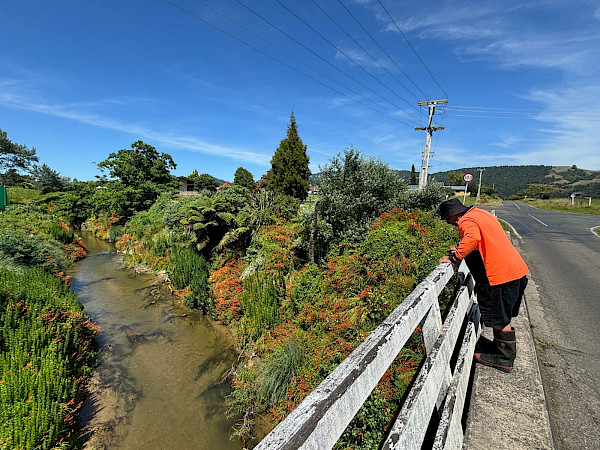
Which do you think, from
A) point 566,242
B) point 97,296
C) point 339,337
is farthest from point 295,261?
point 566,242

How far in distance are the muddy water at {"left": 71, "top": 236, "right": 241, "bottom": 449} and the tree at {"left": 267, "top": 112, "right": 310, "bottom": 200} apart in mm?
18541

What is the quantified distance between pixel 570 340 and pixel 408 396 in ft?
12.4

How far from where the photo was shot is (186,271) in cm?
1023

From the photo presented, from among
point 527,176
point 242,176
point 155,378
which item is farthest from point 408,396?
point 527,176

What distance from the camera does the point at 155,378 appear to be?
621cm

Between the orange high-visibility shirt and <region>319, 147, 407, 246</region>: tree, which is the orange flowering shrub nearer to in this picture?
<region>319, 147, 407, 246</region>: tree

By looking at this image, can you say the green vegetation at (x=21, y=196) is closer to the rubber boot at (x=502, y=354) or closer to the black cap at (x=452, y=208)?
the black cap at (x=452, y=208)

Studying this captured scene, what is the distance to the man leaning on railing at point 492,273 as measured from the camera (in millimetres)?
2455

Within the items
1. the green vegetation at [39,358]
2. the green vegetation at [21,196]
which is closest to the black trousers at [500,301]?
the green vegetation at [39,358]

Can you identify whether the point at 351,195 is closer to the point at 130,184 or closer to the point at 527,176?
the point at 130,184

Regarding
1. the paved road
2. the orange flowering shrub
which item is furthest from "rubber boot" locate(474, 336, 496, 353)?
the orange flowering shrub

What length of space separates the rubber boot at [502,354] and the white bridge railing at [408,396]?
470 mm

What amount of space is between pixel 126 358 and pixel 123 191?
16890 mm

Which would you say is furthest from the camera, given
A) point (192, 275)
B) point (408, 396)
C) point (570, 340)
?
point (192, 275)
